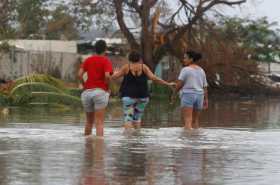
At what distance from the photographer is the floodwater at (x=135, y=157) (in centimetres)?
941

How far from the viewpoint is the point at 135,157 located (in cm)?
1159

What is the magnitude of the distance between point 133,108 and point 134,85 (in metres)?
0.47

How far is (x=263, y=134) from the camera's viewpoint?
16500mm

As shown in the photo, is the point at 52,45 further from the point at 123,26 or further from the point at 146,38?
the point at 146,38

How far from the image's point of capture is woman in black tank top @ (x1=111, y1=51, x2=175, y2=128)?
52.9 feet

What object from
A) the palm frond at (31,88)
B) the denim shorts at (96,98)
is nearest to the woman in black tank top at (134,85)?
the denim shorts at (96,98)

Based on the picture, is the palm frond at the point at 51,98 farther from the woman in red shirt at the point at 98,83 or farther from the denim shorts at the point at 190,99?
the woman in red shirt at the point at 98,83

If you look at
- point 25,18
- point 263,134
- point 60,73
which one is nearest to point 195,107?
point 263,134

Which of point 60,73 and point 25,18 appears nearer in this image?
point 60,73

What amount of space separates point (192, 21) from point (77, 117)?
72.8 feet

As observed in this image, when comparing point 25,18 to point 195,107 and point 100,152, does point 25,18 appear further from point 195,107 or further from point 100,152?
point 100,152

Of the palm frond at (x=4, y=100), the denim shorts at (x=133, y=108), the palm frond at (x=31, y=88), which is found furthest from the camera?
the palm frond at (x=4, y=100)

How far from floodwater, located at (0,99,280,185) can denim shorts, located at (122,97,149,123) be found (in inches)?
12.2

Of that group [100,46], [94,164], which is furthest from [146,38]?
[94,164]
